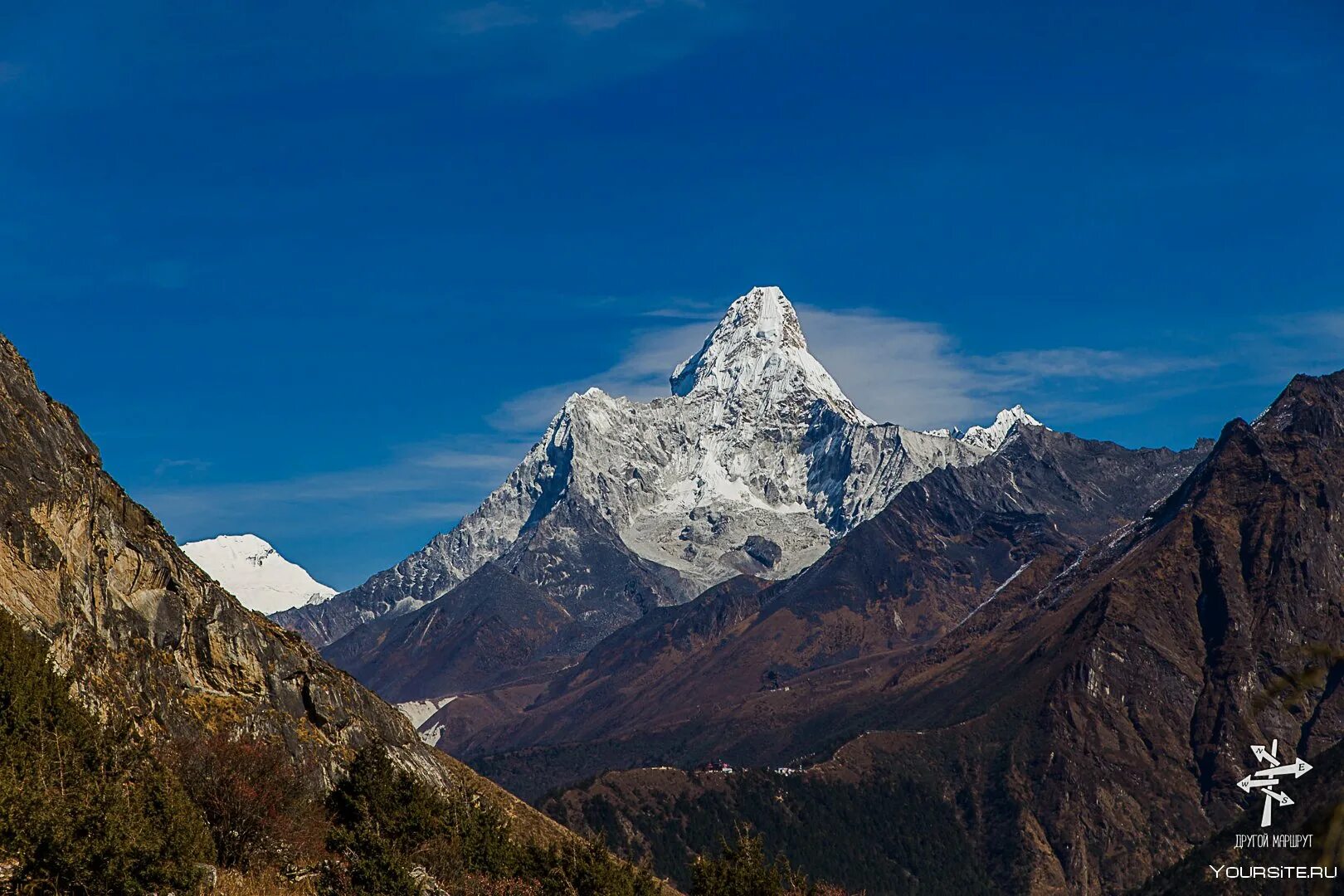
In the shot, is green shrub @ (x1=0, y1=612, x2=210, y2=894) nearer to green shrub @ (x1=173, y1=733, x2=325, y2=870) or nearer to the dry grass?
the dry grass

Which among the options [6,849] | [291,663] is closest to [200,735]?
[291,663]

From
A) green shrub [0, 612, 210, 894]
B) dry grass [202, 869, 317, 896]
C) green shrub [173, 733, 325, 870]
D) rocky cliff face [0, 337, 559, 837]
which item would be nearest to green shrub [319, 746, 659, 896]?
dry grass [202, 869, 317, 896]

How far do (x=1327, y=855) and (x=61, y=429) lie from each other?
125790 mm

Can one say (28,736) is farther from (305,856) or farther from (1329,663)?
(1329,663)

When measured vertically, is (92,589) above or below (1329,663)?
above

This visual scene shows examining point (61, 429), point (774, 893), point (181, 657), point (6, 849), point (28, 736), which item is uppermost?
point (61, 429)

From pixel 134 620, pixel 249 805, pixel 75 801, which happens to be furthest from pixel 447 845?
pixel 134 620

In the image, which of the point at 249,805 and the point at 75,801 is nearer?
the point at 75,801

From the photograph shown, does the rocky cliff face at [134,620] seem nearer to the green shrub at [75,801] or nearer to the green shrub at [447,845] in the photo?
the green shrub at [447,845]

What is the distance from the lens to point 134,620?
393ft

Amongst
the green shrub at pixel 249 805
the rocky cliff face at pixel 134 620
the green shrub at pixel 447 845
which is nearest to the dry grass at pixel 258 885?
the green shrub at pixel 447 845

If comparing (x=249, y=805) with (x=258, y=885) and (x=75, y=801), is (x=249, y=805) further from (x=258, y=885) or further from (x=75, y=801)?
(x=75, y=801)

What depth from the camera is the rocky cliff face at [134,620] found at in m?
107

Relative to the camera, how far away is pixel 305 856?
79750 millimetres
